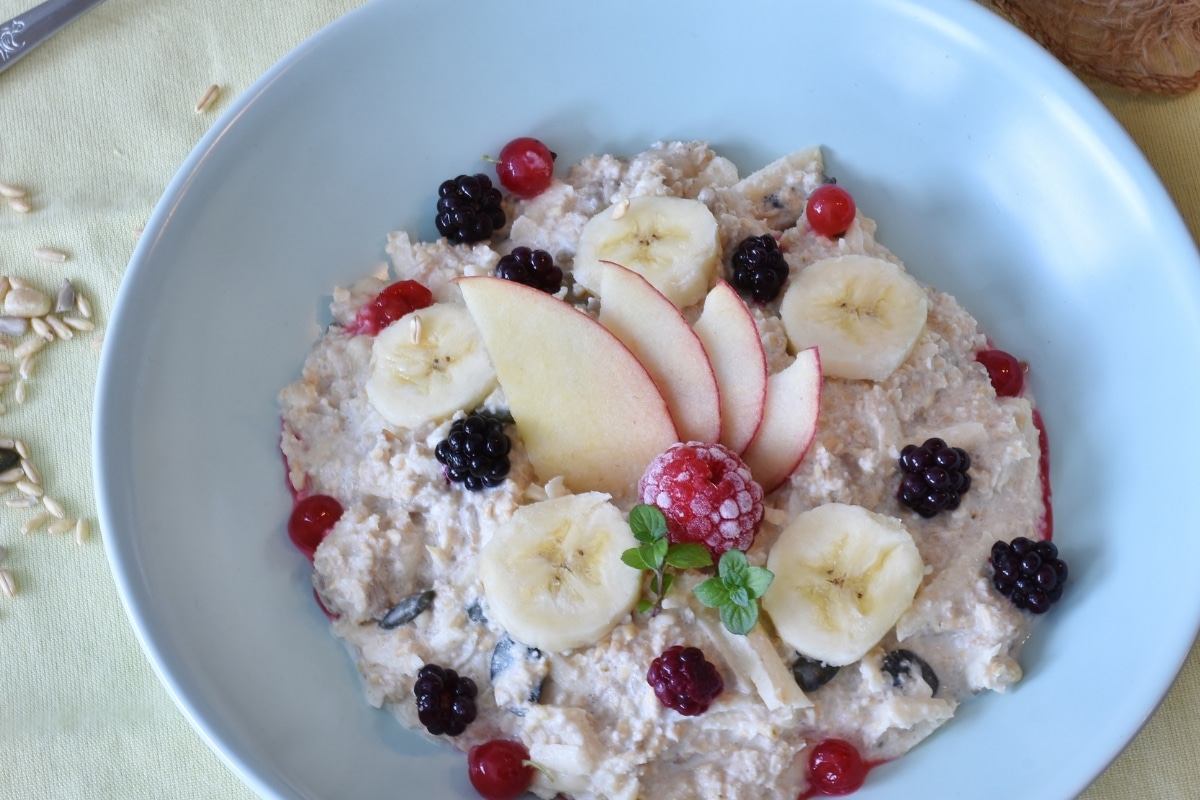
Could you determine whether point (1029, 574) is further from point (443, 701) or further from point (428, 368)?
point (428, 368)

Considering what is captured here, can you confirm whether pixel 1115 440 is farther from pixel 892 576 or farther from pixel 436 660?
pixel 436 660

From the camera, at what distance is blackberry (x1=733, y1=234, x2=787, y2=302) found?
243cm

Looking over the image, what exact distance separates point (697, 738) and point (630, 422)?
690 mm

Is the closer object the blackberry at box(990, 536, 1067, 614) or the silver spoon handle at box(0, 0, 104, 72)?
the blackberry at box(990, 536, 1067, 614)

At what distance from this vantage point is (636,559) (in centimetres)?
202

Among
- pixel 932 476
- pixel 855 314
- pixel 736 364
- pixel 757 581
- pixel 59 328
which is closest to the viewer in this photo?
pixel 757 581

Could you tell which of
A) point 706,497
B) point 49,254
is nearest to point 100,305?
point 49,254

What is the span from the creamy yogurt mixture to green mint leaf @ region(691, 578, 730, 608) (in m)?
0.13

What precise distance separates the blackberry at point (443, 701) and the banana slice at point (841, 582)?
0.67 m

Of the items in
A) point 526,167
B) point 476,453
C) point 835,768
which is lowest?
point 835,768

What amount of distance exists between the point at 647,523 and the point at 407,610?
0.61 meters

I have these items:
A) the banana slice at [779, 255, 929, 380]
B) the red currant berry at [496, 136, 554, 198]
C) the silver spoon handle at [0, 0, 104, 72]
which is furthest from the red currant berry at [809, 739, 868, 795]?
the silver spoon handle at [0, 0, 104, 72]

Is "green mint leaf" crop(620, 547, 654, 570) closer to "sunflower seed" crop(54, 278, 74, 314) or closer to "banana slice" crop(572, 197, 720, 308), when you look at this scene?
"banana slice" crop(572, 197, 720, 308)

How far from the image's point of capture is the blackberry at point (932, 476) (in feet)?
7.28
